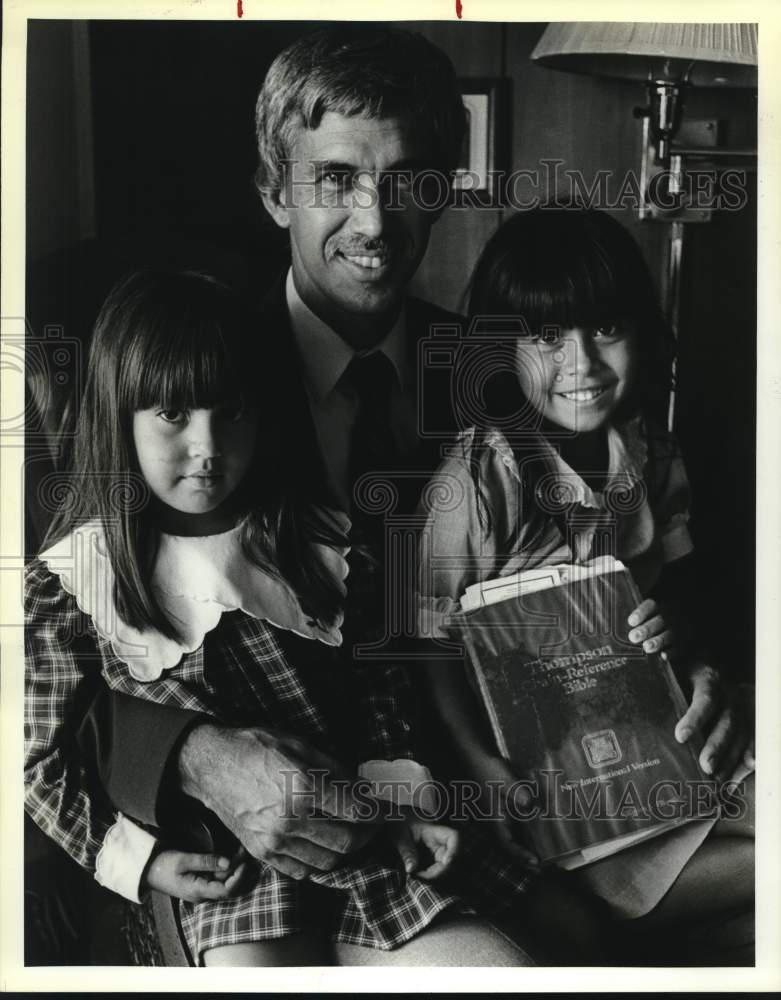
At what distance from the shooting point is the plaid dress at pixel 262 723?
1.03 m

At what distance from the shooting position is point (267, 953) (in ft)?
3.43

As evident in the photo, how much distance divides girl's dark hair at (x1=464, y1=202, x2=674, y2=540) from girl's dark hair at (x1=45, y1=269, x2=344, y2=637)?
0.20 m

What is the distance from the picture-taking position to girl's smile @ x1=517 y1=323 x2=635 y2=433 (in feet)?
3.44

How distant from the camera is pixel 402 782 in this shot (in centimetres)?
104

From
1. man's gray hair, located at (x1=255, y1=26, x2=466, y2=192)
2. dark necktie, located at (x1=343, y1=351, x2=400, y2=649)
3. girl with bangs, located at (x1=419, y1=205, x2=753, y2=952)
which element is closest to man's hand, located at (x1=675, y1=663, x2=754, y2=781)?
girl with bangs, located at (x1=419, y1=205, x2=753, y2=952)

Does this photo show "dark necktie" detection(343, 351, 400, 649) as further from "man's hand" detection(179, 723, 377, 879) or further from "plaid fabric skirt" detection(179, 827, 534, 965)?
"plaid fabric skirt" detection(179, 827, 534, 965)

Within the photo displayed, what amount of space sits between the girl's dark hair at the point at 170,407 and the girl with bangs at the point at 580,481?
0.13 metres

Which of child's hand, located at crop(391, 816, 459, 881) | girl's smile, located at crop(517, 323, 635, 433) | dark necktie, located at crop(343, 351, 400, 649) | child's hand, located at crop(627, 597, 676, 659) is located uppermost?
girl's smile, located at crop(517, 323, 635, 433)

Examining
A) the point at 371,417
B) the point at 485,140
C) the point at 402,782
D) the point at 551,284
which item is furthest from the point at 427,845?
the point at 485,140

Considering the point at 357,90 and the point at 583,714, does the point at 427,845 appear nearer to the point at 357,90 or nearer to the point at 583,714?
the point at 583,714

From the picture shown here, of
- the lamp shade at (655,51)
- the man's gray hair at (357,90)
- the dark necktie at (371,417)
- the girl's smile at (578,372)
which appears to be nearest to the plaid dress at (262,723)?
the dark necktie at (371,417)

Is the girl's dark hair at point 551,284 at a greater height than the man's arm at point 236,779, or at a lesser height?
greater

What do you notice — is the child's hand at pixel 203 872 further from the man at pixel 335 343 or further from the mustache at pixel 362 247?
the mustache at pixel 362 247

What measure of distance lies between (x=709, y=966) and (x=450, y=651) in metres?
0.43
